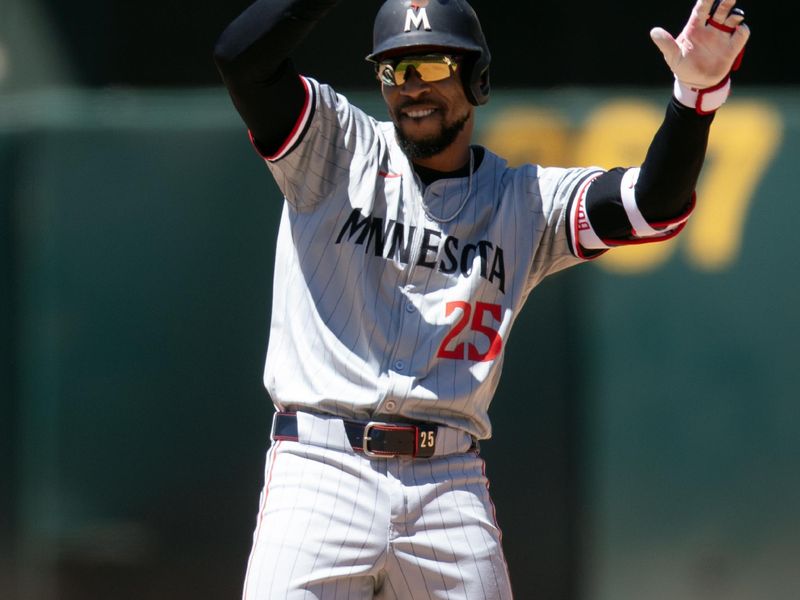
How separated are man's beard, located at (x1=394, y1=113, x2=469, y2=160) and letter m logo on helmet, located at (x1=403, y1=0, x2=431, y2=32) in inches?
9.3

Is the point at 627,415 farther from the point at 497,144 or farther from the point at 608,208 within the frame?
the point at 608,208

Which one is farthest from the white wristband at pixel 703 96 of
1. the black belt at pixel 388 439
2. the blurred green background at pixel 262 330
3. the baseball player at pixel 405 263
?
the blurred green background at pixel 262 330

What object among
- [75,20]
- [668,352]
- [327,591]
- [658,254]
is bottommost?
[327,591]

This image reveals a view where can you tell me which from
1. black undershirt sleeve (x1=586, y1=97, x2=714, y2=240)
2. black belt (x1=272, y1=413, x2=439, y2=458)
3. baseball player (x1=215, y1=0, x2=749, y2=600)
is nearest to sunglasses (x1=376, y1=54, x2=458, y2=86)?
baseball player (x1=215, y1=0, x2=749, y2=600)

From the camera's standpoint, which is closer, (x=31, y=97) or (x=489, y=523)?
(x=489, y=523)

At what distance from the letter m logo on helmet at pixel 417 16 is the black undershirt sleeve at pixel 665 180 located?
Answer: 1.88 feet

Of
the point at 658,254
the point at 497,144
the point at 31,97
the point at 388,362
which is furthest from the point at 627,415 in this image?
the point at 31,97

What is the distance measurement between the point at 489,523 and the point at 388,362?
1.45 ft

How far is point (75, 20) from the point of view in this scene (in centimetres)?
473

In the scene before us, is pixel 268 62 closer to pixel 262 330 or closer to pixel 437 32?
pixel 437 32

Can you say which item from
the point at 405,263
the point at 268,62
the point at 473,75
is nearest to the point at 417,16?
the point at 473,75

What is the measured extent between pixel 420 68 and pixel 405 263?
18.2 inches

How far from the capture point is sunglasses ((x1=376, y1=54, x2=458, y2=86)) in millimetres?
2979

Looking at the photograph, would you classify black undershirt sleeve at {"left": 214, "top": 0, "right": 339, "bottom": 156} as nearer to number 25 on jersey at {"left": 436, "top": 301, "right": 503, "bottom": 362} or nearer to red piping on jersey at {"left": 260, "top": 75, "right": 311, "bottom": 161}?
red piping on jersey at {"left": 260, "top": 75, "right": 311, "bottom": 161}
